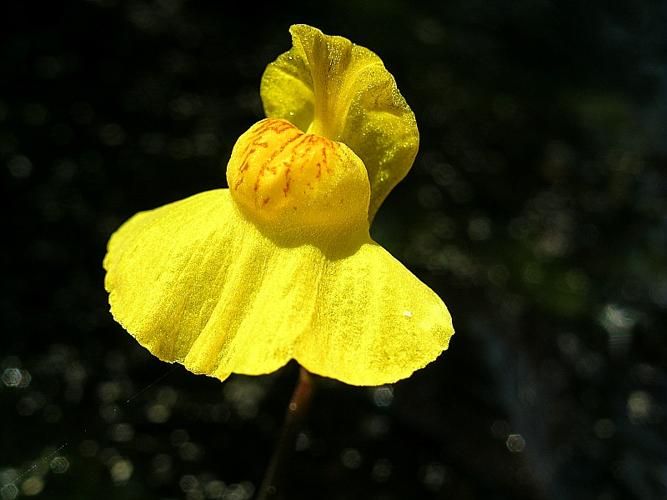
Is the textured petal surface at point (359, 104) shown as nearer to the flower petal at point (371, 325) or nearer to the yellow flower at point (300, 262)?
the yellow flower at point (300, 262)

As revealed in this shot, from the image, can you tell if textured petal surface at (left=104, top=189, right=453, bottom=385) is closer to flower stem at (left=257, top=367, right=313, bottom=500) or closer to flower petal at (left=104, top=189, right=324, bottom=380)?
flower petal at (left=104, top=189, right=324, bottom=380)

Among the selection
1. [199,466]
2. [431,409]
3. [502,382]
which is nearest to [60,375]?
[199,466]

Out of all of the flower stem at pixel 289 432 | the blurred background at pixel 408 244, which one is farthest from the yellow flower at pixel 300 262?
the blurred background at pixel 408 244

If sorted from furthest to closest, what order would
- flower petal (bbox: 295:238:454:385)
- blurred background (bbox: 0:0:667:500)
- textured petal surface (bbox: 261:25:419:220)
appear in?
1. blurred background (bbox: 0:0:667:500)
2. textured petal surface (bbox: 261:25:419:220)
3. flower petal (bbox: 295:238:454:385)

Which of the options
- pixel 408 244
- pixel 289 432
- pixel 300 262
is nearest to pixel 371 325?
pixel 300 262

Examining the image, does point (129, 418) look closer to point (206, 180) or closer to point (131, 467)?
point (131, 467)

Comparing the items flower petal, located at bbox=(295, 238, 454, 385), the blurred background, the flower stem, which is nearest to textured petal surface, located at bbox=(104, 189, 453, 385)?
flower petal, located at bbox=(295, 238, 454, 385)

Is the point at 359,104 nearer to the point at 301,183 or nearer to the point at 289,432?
the point at 301,183
